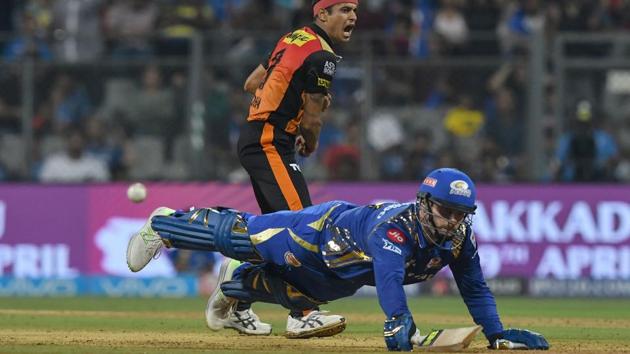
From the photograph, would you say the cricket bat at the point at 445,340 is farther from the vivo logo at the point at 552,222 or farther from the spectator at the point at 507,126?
the spectator at the point at 507,126

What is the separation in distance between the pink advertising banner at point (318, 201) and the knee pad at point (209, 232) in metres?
7.94

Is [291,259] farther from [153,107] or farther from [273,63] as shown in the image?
[153,107]

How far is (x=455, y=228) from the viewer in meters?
8.63

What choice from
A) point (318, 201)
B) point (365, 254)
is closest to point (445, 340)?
point (365, 254)

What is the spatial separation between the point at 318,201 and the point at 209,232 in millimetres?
8436

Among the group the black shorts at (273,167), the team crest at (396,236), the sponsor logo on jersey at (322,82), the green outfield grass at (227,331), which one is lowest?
the green outfield grass at (227,331)

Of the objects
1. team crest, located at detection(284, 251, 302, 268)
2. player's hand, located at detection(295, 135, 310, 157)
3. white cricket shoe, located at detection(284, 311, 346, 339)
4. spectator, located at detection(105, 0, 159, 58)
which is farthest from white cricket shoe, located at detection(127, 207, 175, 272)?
spectator, located at detection(105, 0, 159, 58)

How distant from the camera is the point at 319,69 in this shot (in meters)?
10.5

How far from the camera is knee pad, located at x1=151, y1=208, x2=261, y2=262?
960 cm

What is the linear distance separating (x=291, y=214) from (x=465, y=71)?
9082mm

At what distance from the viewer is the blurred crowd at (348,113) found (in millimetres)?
18250

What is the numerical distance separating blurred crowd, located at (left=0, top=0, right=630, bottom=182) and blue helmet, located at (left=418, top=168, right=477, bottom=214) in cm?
951

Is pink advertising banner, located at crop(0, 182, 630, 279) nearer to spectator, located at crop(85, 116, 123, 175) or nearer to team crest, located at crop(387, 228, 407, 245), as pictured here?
spectator, located at crop(85, 116, 123, 175)

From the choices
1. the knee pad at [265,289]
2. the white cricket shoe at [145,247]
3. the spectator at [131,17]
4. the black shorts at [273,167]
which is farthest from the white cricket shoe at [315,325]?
the spectator at [131,17]
